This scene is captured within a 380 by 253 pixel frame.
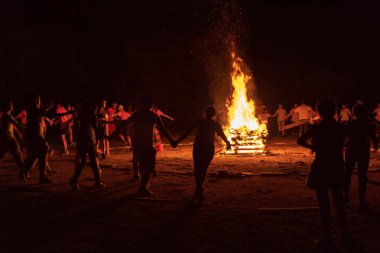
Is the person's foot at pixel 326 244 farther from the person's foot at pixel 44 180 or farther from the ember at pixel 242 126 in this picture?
the ember at pixel 242 126

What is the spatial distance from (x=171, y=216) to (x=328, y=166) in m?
2.77

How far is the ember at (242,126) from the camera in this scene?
54.8ft

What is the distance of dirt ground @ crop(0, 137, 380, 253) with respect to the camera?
19.6 feet

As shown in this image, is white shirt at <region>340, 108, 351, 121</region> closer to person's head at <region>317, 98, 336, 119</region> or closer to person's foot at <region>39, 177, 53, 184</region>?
person's foot at <region>39, 177, 53, 184</region>

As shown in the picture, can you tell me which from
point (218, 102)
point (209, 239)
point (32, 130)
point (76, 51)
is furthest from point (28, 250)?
point (76, 51)

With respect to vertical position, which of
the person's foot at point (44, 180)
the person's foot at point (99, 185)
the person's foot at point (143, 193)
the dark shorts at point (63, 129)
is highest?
the dark shorts at point (63, 129)

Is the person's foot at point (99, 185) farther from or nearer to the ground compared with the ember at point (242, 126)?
nearer to the ground

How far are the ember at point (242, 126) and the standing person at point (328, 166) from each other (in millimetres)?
→ 9104

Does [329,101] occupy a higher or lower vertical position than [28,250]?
higher

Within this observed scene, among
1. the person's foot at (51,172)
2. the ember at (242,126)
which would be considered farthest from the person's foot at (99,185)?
the ember at (242,126)

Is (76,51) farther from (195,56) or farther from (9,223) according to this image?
(9,223)

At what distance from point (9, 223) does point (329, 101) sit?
5.30 m

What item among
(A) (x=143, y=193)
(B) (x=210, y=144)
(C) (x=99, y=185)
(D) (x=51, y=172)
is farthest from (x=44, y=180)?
(B) (x=210, y=144)

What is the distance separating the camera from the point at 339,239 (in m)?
6.07
